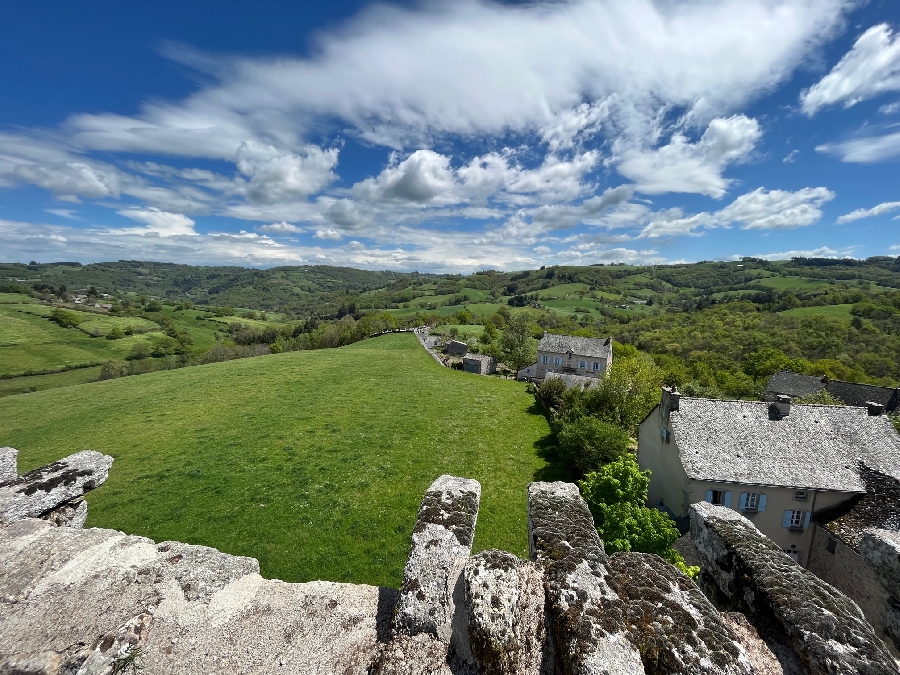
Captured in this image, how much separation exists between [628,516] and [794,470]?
49.6 ft

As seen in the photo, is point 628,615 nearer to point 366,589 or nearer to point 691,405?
point 366,589

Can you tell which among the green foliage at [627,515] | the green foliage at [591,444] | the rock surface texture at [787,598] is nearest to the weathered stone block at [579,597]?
the rock surface texture at [787,598]

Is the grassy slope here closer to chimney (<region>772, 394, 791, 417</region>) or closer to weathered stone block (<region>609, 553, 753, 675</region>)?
weathered stone block (<region>609, 553, 753, 675</region>)

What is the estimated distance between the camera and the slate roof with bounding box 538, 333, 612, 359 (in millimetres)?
66481

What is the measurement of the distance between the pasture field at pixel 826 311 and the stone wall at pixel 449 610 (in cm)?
14635

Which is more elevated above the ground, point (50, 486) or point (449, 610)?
point (449, 610)

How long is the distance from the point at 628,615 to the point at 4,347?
392ft

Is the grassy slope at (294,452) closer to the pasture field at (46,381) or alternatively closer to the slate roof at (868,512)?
the slate roof at (868,512)

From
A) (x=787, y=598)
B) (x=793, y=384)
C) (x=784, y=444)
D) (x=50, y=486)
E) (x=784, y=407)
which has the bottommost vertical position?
(x=793, y=384)

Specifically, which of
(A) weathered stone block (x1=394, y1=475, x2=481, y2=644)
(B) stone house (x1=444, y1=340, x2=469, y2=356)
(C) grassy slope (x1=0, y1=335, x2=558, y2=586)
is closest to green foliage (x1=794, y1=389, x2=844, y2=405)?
(C) grassy slope (x1=0, y1=335, x2=558, y2=586)

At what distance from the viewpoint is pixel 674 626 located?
10.7 feet

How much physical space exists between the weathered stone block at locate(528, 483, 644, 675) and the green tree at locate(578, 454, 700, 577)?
9.34 m

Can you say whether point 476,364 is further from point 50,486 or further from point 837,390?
point 50,486

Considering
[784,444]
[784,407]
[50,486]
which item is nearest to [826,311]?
[784,407]
